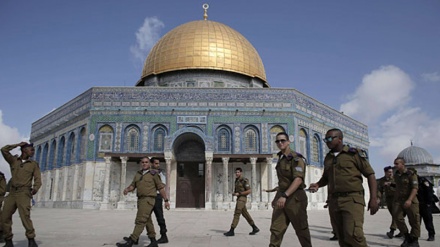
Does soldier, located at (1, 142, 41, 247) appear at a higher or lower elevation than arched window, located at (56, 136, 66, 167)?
lower

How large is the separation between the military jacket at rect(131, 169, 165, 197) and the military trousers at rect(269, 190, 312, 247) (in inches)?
94.7

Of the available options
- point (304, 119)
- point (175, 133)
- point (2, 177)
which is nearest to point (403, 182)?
point (2, 177)

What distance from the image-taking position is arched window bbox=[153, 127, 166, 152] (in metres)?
23.6

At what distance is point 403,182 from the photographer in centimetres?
702

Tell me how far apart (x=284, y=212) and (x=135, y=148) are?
19867 mm

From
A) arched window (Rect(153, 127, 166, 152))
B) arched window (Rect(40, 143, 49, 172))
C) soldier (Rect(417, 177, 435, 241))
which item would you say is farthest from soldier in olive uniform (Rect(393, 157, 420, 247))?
arched window (Rect(40, 143, 49, 172))

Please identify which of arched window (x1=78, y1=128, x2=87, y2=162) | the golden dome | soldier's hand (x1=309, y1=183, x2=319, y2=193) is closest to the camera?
soldier's hand (x1=309, y1=183, x2=319, y2=193)

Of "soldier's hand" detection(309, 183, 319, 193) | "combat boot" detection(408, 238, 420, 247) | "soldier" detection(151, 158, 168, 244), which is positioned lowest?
"combat boot" detection(408, 238, 420, 247)

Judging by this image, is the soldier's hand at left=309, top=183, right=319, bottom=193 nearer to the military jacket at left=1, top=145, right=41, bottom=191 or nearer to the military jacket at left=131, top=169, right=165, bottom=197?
the military jacket at left=131, top=169, right=165, bottom=197

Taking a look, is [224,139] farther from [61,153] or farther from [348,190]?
[348,190]

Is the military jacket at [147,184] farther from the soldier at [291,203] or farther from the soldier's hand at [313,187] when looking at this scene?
the soldier's hand at [313,187]

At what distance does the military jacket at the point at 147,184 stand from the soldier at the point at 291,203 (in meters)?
2.39

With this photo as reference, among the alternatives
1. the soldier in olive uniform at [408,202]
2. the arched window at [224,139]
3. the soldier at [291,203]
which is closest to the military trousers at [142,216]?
the soldier at [291,203]

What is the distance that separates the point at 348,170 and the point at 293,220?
90 centimetres
